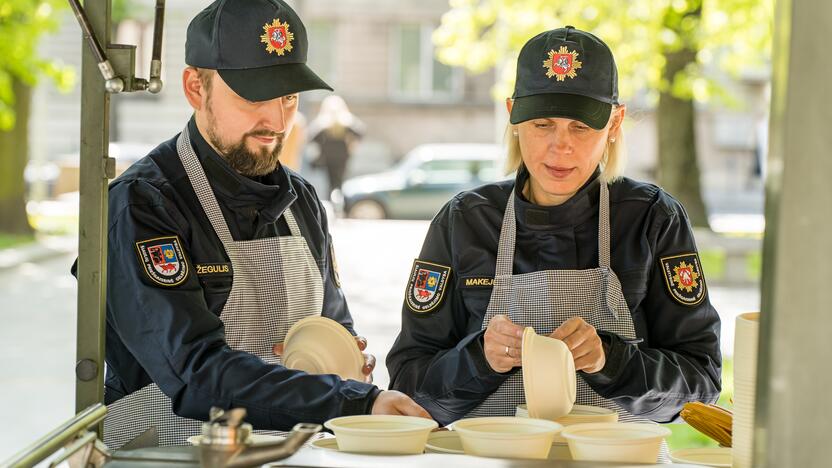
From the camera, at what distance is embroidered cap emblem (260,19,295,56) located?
2.73 m

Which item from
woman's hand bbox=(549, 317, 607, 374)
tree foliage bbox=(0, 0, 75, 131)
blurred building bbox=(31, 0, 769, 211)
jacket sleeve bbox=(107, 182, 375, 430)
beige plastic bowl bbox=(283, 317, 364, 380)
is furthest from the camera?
blurred building bbox=(31, 0, 769, 211)

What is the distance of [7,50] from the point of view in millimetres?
12914

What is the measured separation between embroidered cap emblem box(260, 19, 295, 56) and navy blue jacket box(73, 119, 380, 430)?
28cm

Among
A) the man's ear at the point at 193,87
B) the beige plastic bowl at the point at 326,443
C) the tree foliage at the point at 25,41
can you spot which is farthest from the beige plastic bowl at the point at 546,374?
the tree foliage at the point at 25,41

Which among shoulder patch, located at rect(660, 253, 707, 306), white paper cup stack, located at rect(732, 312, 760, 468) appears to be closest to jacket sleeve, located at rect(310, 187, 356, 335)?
shoulder patch, located at rect(660, 253, 707, 306)

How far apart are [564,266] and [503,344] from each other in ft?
1.36

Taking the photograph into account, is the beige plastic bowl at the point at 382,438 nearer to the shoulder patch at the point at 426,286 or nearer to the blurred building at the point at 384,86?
the shoulder patch at the point at 426,286

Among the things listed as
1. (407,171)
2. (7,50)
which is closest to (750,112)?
(407,171)

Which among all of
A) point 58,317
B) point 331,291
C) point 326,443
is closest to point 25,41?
point 58,317

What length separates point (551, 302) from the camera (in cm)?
282

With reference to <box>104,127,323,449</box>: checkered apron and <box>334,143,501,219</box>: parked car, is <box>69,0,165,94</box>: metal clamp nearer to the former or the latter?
<box>104,127,323,449</box>: checkered apron

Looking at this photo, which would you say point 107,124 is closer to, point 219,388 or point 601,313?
point 219,388

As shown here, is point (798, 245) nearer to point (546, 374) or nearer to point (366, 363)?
point (546, 374)

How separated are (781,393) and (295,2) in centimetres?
1397
